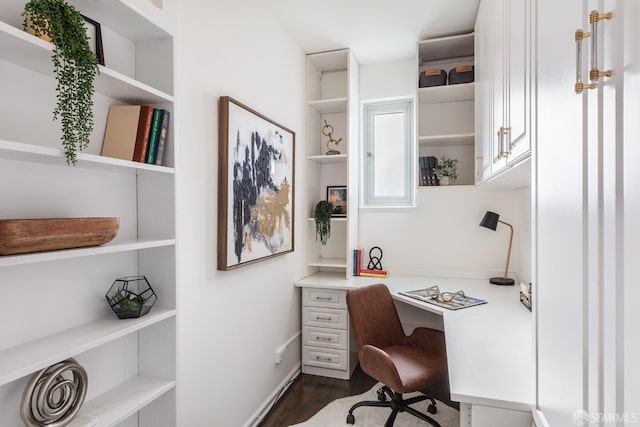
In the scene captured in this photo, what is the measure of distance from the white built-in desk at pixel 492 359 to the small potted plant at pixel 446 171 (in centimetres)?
93

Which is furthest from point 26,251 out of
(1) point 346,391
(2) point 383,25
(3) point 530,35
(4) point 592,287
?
(2) point 383,25

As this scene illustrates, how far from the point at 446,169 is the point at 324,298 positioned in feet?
4.91

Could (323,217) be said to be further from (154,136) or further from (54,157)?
(54,157)

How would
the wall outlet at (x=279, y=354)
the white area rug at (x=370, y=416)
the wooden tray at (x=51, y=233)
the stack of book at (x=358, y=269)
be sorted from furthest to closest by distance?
the stack of book at (x=358, y=269) < the wall outlet at (x=279, y=354) < the white area rug at (x=370, y=416) < the wooden tray at (x=51, y=233)

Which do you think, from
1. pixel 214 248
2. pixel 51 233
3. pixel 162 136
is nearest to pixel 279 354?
pixel 214 248

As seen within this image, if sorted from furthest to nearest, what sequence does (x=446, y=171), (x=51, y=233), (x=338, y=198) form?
(x=338, y=198) → (x=446, y=171) → (x=51, y=233)

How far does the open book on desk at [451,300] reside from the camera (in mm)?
2190

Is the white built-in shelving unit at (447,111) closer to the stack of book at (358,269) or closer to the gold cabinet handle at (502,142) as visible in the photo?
the stack of book at (358,269)

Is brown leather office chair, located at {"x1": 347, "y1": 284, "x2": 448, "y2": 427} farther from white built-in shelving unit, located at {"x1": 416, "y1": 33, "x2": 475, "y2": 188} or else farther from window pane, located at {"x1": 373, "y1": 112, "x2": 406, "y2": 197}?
white built-in shelving unit, located at {"x1": 416, "y1": 33, "x2": 475, "y2": 188}

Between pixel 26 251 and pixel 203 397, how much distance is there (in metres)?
1.25

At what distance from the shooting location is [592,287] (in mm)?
630

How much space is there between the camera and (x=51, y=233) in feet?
2.88

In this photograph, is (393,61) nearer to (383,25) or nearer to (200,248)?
(383,25)

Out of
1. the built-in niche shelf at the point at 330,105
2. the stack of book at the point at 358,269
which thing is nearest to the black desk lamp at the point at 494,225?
the stack of book at the point at 358,269
